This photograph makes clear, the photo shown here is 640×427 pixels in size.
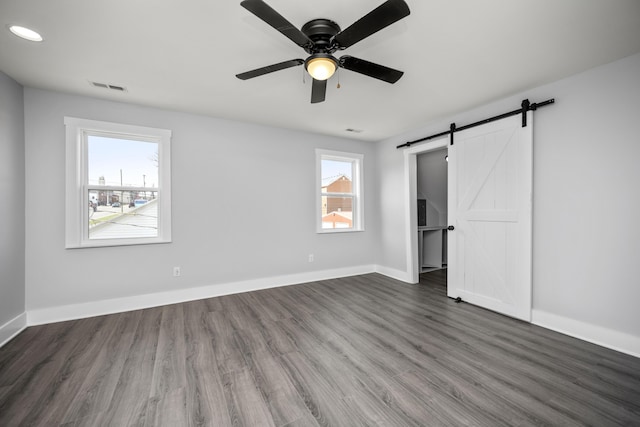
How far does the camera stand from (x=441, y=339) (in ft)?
8.57

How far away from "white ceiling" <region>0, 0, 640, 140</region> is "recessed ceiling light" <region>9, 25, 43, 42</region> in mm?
53

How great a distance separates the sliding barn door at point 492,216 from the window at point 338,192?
6.04 feet

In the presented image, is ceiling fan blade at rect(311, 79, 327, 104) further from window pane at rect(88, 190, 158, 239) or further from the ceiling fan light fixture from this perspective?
window pane at rect(88, 190, 158, 239)

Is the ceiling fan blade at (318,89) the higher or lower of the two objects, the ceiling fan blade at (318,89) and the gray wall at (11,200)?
the higher

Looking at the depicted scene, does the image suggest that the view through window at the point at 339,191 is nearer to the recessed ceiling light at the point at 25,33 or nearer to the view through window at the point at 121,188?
the view through window at the point at 121,188

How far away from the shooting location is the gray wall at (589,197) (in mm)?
2365

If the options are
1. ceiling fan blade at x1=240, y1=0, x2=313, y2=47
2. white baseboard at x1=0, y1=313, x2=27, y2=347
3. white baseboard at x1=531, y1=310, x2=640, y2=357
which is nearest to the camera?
ceiling fan blade at x1=240, y1=0, x2=313, y2=47

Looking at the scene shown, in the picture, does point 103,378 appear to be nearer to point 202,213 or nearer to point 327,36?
Result: point 202,213

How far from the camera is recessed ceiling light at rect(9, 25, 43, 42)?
1.97 meters

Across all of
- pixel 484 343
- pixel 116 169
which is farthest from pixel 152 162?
pixel 484 343

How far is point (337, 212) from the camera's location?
202 inches

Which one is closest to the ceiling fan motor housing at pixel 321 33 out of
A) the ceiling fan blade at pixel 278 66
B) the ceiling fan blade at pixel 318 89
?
the ceiling fan blade at pixel 278 66

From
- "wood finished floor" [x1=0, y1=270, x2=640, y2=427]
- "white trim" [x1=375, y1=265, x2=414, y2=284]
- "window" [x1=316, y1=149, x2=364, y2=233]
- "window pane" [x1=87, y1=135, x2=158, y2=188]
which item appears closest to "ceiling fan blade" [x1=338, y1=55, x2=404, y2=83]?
"wood finished floor" [x1=0, y1=270, x2=640, y2=427]

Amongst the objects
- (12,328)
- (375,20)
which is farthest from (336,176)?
(12,328)
